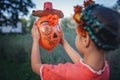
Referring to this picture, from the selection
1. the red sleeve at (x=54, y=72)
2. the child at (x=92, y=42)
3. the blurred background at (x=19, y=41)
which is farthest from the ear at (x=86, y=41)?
the blurred background at (x=19, y=41)

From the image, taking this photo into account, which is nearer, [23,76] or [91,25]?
[91,25]

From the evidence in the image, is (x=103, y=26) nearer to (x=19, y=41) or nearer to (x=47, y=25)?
(x=47, y=25)

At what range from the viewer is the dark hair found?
119cm

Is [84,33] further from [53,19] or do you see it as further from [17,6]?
[17,6]

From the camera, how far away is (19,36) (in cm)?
221

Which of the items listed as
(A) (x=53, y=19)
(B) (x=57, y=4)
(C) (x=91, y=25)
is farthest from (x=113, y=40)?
(B) (x=57, y=4)

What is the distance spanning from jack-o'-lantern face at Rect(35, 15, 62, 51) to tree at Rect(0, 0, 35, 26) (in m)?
0.75

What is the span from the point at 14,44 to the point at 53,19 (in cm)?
83

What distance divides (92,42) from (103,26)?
9cm

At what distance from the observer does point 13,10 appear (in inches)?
87.0

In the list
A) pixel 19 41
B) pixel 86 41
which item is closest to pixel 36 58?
pixel 86 41

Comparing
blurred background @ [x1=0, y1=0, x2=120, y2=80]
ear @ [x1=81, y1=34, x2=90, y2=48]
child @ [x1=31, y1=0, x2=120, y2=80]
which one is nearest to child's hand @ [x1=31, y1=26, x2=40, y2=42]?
child @ [x1=31, y1=0, x2=120, y2=80]

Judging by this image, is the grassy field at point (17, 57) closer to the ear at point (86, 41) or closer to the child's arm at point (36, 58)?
the child's arm at point (36, 58)

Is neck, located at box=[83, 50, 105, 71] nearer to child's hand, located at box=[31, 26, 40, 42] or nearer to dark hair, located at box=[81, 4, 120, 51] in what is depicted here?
dark hair, located at box=[81, 4, 120, 51]
